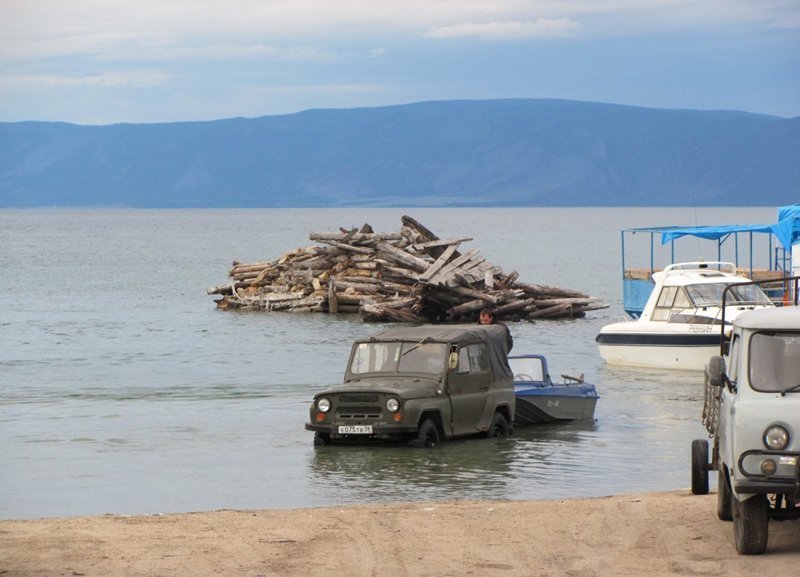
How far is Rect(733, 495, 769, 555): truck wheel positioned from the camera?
35.6 feet

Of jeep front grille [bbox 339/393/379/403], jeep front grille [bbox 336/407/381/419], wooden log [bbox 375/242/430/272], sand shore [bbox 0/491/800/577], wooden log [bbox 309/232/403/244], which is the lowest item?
sand shore [bbox 0/491/800/577]

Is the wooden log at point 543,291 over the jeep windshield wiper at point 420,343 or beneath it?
over

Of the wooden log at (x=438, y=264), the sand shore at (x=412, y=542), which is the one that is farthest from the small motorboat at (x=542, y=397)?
A: the wooden log at (x=438, y=264)

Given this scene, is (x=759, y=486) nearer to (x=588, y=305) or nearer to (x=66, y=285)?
(x=588, y=305)

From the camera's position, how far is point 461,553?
11773 mm

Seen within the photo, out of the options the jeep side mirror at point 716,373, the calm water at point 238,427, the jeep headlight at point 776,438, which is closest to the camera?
the jeep headlight at point 776,438

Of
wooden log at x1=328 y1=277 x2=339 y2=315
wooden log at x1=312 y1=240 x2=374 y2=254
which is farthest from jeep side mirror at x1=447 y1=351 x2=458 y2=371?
wooden log at x1=312 y1=240 x2=374 y2=254

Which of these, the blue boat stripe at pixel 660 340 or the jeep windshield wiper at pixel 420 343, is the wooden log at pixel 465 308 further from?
the jeep windshield wiper at pixel 420 343

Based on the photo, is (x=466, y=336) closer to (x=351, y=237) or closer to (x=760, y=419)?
(x=760, y=419)

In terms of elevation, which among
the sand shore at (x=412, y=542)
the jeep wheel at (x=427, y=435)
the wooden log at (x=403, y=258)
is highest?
the wooden log at (x=403, y=258)

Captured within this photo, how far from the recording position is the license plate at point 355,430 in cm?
1869

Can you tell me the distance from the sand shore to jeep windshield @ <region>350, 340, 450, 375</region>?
504cm

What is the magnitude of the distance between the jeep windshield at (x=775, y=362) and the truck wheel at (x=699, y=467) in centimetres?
252

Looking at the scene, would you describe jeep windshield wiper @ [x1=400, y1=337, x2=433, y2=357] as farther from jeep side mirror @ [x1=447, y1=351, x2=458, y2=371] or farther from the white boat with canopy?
the white boat with canopy
